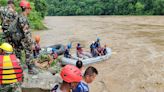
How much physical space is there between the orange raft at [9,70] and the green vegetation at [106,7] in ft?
145

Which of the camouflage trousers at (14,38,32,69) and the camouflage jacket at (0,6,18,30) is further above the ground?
the camouflage jacket at (0,6,18,30)

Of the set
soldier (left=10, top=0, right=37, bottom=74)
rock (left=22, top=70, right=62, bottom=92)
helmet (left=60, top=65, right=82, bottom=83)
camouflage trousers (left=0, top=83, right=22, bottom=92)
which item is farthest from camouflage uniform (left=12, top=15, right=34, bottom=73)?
helmet (left=60, top=65, right=82, bottom=83)

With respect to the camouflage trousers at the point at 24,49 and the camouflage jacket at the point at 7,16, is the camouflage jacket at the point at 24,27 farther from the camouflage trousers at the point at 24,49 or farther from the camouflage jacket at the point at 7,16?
the camouflage jacket at the point at 7,16

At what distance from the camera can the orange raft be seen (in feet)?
11.2

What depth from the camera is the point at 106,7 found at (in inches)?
2293

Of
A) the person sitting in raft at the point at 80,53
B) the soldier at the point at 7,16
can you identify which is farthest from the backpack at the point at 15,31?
the person sitting in raft at the point at 80,53

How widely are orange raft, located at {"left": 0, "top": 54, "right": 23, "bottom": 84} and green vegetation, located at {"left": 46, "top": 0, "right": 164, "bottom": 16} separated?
4415 cm

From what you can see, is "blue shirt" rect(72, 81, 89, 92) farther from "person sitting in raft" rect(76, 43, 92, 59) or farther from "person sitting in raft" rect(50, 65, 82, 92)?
"person sitting in raft" rect(76, 43, 92, 59)

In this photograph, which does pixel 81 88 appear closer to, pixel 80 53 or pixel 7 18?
pixel 7 18

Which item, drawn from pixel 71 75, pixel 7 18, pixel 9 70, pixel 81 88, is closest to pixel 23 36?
pixel 7 18

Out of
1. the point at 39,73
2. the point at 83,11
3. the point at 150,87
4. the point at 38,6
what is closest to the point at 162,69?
the point at 150,87

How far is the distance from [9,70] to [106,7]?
182ft

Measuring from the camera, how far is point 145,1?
51.3 m

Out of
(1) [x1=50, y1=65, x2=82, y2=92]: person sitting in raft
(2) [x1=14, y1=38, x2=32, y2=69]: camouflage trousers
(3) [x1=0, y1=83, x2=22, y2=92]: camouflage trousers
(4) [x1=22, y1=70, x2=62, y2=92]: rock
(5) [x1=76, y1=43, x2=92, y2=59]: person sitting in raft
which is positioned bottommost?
(5) [x1=76, y1=43, x2=92, y2=59]: person sitting in raft
